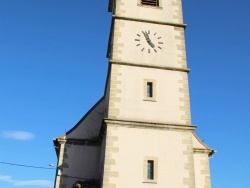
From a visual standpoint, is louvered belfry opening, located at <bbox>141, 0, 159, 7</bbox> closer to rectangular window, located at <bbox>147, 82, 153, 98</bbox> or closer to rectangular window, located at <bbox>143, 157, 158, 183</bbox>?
rectangular window, located at <bbox>147, 82, 153, 98</bbox>

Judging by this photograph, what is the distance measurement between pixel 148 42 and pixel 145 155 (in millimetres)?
5444

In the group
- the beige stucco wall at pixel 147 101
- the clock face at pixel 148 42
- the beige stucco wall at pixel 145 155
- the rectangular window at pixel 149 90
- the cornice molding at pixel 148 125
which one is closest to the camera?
the beige stucco wall at pixel 145 155

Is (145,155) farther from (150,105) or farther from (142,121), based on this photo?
(150,105)

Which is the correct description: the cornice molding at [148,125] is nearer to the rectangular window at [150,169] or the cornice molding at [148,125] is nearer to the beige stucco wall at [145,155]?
the beige stucco wall at [145,155]

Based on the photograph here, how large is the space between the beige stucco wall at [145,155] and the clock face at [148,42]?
3.97 m

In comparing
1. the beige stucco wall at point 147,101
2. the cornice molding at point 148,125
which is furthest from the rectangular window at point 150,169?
the beige stucco wall at point 147,101

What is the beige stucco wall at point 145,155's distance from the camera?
41.7ft

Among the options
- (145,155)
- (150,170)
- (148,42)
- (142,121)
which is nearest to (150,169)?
(150,170)

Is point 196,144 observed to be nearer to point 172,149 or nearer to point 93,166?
point 172,149

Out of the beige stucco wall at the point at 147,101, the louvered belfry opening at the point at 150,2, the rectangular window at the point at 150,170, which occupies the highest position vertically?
the louvered belfry opening at the point at 150,2

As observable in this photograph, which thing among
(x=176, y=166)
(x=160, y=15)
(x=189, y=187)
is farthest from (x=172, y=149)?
(x=160, y=15)

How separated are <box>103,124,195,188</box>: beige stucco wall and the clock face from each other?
156 inches

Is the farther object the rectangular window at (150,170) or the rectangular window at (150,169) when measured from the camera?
the rectangular window at (150,169)

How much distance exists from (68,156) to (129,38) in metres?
6.12
